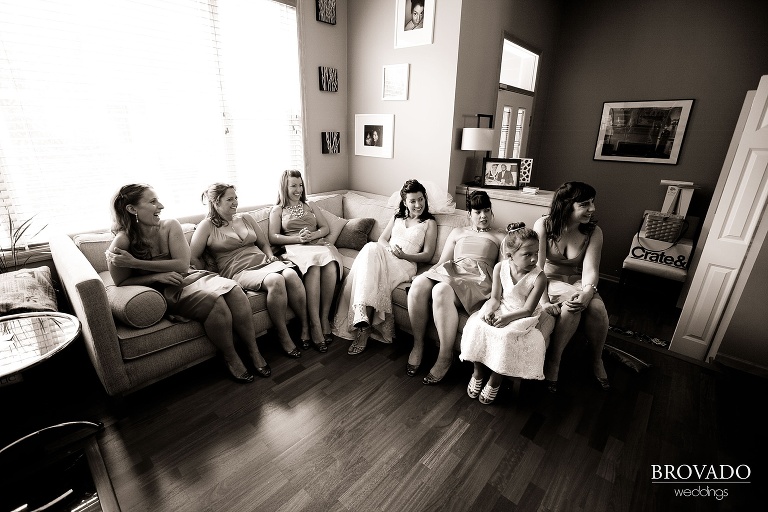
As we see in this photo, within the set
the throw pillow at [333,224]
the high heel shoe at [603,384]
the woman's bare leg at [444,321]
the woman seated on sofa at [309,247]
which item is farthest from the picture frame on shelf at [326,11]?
the high heel shoe at [603,384]

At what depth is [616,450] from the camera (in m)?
1.75

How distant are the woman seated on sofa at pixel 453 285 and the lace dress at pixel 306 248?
736 millimetres

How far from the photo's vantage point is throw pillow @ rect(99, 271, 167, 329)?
186 cm

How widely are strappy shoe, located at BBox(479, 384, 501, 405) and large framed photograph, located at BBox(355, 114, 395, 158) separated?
243 cm

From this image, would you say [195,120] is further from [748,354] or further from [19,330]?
[748,354]

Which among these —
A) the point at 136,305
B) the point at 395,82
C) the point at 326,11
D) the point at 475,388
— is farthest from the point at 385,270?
the point at 326,11

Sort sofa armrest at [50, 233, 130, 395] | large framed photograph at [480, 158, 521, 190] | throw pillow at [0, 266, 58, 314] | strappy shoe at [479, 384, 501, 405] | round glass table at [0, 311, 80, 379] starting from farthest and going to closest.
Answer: large framed photograph at [480, 158, 521, 190] → strappy shoe at [479, 384, 501, 405] → throw pillow at [0, 266, 58, 314] → sofa armrest at [50, 233, 130, 395] → round glass table at [0, 311, 80, 379]

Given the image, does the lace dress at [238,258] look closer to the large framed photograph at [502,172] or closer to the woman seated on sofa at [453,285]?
the woman seated on sofa at [453,285]

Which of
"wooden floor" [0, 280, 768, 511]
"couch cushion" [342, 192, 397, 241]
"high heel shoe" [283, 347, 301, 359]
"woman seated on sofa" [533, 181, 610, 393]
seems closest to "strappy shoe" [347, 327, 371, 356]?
"wooden floor" [0, 280, 768, 511]

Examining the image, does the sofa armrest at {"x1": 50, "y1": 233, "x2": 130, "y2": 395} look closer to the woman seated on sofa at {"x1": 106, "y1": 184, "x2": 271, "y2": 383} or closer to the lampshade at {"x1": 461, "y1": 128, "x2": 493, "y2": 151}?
the woman seated on sofa at {"x1": 106, "y1": 184, "x2": 271, "y2": 383}

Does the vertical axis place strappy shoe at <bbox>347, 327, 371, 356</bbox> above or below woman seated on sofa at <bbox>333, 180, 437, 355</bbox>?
below

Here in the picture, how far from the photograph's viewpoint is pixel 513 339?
1.86m

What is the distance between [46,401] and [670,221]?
4602 millimetres

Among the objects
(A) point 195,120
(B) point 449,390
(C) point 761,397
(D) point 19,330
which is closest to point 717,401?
(C) point 761,397
